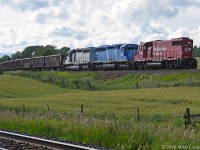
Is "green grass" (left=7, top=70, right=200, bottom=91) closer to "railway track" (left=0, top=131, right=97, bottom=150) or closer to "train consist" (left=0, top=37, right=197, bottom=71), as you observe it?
"train consist" (left=0, top=37, right=197, bottom=71)

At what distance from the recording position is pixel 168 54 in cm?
5153

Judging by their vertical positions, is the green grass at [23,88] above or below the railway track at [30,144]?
below

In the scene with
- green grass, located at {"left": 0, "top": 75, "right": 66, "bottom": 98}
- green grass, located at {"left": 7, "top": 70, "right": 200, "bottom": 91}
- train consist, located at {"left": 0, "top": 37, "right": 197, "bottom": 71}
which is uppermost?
train consist, located at {"left": 0, "top": 37, "right": 197, "bottom": 71}

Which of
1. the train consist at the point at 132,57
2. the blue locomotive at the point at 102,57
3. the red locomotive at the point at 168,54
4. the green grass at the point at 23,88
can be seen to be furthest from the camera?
the blue locomotive at the point at 102,57

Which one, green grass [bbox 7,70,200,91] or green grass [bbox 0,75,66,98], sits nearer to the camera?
green grass [bbox 7,70,200,91]

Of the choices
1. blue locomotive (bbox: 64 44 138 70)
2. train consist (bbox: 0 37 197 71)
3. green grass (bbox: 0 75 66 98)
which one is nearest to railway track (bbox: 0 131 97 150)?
green grass (bbox: 0 75 66 98)

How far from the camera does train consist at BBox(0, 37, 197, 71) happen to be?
1996 inches

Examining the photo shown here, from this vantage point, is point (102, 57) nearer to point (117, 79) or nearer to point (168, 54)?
point (117, 79)

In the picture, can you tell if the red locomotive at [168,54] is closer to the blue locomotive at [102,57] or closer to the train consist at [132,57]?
the train consist at [132,57]

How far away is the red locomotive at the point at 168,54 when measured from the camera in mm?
50250

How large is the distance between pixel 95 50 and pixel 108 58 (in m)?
5.04

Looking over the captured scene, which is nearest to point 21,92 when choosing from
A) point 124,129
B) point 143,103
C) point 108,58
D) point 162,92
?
point 108,58

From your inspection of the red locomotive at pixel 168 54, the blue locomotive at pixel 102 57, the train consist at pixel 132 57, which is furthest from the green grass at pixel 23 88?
the red locomotive at pixel 168 54

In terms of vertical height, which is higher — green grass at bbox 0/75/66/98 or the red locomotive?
the red locomotive
